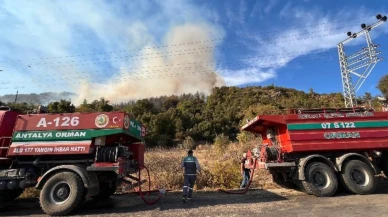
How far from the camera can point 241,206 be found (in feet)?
25.7

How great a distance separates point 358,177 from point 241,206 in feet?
13.5

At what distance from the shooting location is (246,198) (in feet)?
29.8

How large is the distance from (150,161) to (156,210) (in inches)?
238

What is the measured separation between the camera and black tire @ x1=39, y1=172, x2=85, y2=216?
7281 mm

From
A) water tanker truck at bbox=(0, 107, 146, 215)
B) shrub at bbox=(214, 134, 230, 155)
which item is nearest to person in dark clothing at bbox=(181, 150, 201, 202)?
water tanker truck at bbox=(0, 107, 146, 215)

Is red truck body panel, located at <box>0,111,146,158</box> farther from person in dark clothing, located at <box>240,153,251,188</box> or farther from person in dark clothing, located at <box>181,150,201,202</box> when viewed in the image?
person in dark clothing, located at <box>240,153,251,188</box>

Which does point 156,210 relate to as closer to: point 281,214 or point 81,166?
point 81,166

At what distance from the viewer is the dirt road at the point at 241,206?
702cm

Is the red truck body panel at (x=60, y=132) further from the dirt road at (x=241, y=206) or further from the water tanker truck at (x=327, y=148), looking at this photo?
the water tanker truck at (x=327, y=148)

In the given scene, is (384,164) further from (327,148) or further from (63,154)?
A: (63,154)

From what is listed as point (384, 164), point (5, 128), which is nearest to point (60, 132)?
point (5, 128)

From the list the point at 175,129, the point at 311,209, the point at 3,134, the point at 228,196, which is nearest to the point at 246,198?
the point at 228,196

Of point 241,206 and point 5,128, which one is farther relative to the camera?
point 5,128

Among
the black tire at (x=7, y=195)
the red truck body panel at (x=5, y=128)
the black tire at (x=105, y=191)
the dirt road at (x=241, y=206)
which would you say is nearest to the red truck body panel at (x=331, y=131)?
the dirt road at (x=241, y=206)
